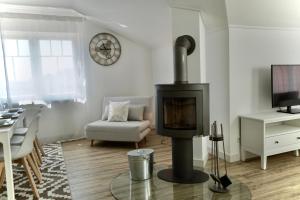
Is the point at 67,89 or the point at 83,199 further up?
the point at 67,89

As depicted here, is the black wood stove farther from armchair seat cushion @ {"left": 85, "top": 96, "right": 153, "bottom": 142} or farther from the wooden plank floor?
armchair seat cushion @ {"left": 85, "top": 96, "right": 153, "bottom": 142}

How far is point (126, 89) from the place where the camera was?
5.45m

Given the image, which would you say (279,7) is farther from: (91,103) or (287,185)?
(91,103)

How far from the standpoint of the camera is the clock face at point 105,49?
5.07m

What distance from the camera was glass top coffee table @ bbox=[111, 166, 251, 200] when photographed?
233cm

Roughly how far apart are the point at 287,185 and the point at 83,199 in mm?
2103

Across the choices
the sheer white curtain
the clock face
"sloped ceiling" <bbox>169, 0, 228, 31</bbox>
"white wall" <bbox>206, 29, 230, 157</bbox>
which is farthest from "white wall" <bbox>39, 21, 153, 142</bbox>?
"sloped ceiling" <bbox>169, 0, 228, 31</bbox>

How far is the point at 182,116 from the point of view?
2672mm

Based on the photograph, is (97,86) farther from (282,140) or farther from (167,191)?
(282,140)

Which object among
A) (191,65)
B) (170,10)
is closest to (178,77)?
(191,65)

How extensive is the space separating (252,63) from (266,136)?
989mm

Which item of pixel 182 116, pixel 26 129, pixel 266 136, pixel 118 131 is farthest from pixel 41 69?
pixel 266 136

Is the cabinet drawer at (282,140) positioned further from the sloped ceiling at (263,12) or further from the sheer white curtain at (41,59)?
the sheer white curtain at (41,59)

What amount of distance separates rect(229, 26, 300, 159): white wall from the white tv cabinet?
12 cm
